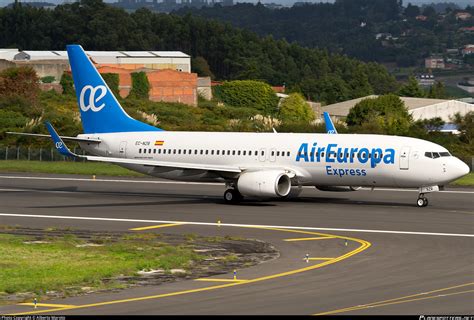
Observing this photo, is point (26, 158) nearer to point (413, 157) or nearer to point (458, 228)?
point (413, 157)

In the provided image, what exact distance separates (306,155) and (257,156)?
2987 millimetres

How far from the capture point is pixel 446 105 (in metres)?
173

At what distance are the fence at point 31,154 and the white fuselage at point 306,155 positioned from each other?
24970 millimetres

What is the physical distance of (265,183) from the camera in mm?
Answer: 56125

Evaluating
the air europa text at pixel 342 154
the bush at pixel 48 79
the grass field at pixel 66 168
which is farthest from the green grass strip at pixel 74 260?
the bush at pixel 48 79

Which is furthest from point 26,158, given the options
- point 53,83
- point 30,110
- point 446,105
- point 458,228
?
point 446,105

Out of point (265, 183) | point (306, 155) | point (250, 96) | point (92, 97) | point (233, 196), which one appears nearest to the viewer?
point (265, 183)

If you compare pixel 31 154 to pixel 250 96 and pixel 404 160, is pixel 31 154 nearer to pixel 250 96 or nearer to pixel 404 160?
pixel 404 160

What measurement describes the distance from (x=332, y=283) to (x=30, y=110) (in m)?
78.6

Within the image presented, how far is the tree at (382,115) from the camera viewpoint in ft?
382

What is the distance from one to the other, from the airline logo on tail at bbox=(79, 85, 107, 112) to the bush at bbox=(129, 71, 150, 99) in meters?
103

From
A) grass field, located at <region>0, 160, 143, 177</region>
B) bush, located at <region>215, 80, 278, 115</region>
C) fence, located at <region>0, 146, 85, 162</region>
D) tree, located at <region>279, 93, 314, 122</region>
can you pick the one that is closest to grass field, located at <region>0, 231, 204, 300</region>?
grass field, located at <region>0, 160, 143, 177</region>

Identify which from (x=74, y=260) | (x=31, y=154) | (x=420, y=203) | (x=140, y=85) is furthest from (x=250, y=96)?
(x=74, y=260)

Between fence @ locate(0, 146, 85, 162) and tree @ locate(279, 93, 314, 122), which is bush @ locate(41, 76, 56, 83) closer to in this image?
tree @ locate(279, 93, 314, 122)
